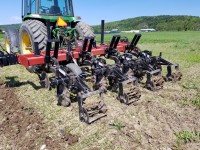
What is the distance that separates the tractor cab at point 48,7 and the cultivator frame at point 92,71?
1506mm

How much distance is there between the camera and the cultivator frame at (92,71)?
496 cm

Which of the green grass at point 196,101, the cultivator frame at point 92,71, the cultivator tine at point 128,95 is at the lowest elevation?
the green grass at point 196,101

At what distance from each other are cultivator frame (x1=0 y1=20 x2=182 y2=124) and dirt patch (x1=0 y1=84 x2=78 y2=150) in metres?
0.65

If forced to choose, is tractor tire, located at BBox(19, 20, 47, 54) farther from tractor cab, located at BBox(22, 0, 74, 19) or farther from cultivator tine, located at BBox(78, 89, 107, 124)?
cultivator tine, located at BBox(78, 89, 107, 124)

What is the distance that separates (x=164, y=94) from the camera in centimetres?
610

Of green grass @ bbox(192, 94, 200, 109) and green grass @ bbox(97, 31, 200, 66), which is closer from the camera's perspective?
green grass @ bbox(192, 94, 200, 109)

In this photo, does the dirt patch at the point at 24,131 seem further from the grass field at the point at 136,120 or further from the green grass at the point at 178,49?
the green grass at the point at 178,49

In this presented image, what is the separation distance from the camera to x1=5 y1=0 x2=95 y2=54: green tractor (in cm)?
682

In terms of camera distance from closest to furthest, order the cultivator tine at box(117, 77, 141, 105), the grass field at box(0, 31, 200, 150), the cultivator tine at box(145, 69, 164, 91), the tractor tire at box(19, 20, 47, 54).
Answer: the grass field at box(0, 31, 200, 150)
the cultivator tine at box(117, 77, 141, 105)
the cultivator tine at box(145, 69, 164, 91)
the tractor tire at box(19, 20, 47, 54)

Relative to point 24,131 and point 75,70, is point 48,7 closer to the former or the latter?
point 75,70

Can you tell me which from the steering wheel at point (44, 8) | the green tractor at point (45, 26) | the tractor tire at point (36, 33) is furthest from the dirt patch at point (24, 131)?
the steering wheel at point (44, 8)

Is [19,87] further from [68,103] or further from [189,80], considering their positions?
[189,80]

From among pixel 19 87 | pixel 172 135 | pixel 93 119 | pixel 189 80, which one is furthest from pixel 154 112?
pixel 19 87

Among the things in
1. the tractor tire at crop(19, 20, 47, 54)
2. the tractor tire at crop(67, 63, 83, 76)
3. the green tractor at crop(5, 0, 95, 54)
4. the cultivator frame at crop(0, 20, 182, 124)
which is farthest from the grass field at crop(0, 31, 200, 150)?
the green tractor at crop(5, 0, 95, 54)
